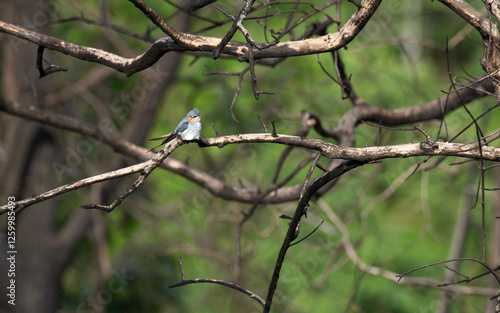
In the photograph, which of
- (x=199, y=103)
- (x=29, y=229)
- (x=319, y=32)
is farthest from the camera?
(x=199, y=103)

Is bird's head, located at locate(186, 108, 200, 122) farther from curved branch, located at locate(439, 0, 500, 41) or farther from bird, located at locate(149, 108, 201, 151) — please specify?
curved branch, located at locate(439, 0, 500, 41)

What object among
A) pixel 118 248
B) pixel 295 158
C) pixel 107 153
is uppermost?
pixel 107 153

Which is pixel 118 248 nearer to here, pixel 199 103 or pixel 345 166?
pixel 199 103

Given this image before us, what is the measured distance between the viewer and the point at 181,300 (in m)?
7.61

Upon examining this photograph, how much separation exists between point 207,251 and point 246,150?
1682 mm

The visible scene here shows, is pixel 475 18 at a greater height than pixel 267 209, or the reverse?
pixel 475 18

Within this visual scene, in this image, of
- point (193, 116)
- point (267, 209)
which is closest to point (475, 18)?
point (193, 116)

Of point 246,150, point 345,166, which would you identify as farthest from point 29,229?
point 345,166

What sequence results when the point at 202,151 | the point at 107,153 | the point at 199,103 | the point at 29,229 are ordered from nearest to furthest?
the point at 29,229 < the point at 107,153 < the point at 199,103 < the point at 202,151

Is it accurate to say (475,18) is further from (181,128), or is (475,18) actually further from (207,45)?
(181,128)

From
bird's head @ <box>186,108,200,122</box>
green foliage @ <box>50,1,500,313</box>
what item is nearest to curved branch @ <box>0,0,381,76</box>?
bird's head @ <box>186,108,200,122</box>

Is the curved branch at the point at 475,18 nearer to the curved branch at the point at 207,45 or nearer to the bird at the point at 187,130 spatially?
the curved branch at the point at 207,45

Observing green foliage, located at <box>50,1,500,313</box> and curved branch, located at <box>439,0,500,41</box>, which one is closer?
curved branch, located at <box>439,0,500,41</box>

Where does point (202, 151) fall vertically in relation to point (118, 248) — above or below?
above
